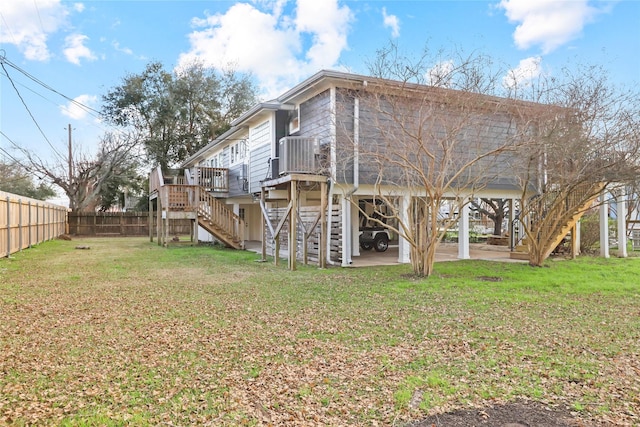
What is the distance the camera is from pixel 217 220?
17.3m

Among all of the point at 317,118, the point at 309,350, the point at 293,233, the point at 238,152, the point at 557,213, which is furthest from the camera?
the point at 238,152

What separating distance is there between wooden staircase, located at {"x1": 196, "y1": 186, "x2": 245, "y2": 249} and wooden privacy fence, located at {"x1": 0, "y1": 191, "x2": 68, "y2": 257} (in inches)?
229

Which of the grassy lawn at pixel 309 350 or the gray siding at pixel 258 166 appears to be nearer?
the grassy lawn at pixel 309 350

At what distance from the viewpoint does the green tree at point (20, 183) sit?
30.6 meters

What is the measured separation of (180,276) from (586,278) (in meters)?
9.14

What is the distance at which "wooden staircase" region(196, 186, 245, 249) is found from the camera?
1695 centimetres

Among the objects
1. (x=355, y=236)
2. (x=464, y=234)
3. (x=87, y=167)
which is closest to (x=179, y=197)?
(x=355, y=236)

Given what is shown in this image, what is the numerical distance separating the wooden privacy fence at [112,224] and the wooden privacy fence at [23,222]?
19.3ft

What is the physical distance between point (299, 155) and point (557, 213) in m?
7.20

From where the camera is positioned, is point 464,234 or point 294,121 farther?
point 294,121

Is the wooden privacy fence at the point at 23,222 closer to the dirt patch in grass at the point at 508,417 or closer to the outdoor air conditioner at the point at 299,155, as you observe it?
the outdoor air conditioner at the point at 299,155

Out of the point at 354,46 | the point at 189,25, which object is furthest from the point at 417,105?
the point at 189,25

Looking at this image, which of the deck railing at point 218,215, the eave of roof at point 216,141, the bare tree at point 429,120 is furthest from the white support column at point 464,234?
the eave of roof at point 216,141

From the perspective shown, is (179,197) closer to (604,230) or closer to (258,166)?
(258,166)
